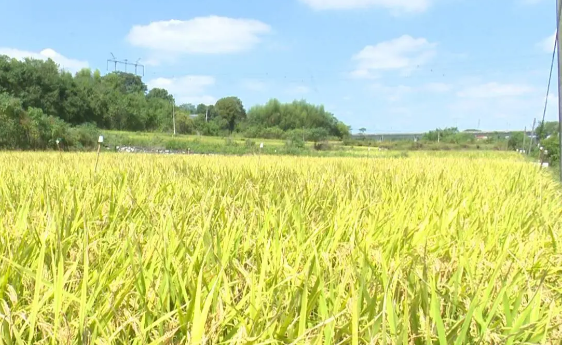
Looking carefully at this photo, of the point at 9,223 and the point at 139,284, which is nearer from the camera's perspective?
the point at 139,284

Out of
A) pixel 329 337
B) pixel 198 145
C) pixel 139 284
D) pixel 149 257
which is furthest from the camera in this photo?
pixel 198 145

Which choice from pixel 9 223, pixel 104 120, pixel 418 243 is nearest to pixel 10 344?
pixel 9 223

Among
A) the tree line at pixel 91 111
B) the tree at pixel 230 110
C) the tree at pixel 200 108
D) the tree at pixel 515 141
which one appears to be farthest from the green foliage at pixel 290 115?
the tree at pixel 515 141

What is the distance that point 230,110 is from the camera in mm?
73188

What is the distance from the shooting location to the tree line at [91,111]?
18.7 metres

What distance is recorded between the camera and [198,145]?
29578 millimetres

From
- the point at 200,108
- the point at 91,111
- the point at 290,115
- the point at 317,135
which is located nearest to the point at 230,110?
the point at 290,115

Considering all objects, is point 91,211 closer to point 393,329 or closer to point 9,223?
point 9,223

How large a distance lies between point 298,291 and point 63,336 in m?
0.36

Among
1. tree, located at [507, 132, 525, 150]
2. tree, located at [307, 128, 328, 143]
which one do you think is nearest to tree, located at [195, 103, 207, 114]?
tree, located at [307, 128, 328, 143]

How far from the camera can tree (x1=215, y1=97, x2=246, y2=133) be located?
72.8 meters

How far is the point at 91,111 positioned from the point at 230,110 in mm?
31032

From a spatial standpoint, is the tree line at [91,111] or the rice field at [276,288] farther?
the tree line at [91,111]

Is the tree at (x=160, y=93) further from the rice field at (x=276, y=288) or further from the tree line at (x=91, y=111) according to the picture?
the rice field at (x=276, y=288)
